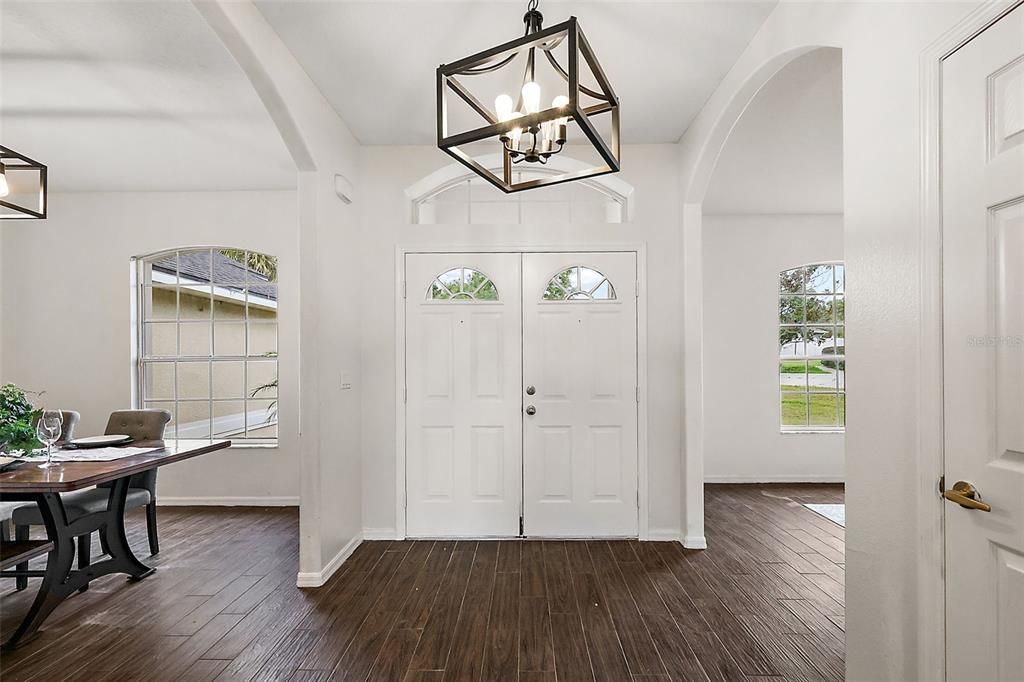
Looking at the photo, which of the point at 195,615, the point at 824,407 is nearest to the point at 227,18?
the point at 195,615

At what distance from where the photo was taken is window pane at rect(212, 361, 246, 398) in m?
5.29

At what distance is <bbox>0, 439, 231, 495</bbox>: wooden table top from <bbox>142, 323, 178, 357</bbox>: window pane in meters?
2.25

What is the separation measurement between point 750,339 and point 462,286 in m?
3.46

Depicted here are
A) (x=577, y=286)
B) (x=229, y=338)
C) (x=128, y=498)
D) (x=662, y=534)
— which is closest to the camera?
(x=128, y=498)

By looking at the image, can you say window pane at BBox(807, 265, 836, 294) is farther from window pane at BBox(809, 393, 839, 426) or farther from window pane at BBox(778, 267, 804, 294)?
window pane at BBox(809, 393, 839, 426)

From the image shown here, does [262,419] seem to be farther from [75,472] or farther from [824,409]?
[824,409]

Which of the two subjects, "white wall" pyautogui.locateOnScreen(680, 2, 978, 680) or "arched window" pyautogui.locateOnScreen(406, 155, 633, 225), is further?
"arched window" pyautogui.locateOnScreen(406, 155, 633, 225)

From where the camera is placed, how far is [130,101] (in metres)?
3.44

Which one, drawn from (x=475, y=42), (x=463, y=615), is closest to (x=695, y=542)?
(x=463, y=615)

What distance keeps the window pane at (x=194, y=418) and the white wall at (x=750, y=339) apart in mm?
4961

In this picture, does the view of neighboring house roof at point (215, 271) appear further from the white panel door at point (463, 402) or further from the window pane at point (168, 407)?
the white panel door at point (463, 402)

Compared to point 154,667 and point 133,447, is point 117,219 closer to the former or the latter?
point 133,447

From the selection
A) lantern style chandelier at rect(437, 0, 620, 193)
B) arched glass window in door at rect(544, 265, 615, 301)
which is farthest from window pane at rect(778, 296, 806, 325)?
lantern style chandelier at rect(437, 0, 620, 193)

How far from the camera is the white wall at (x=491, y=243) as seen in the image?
4203 millimetres
